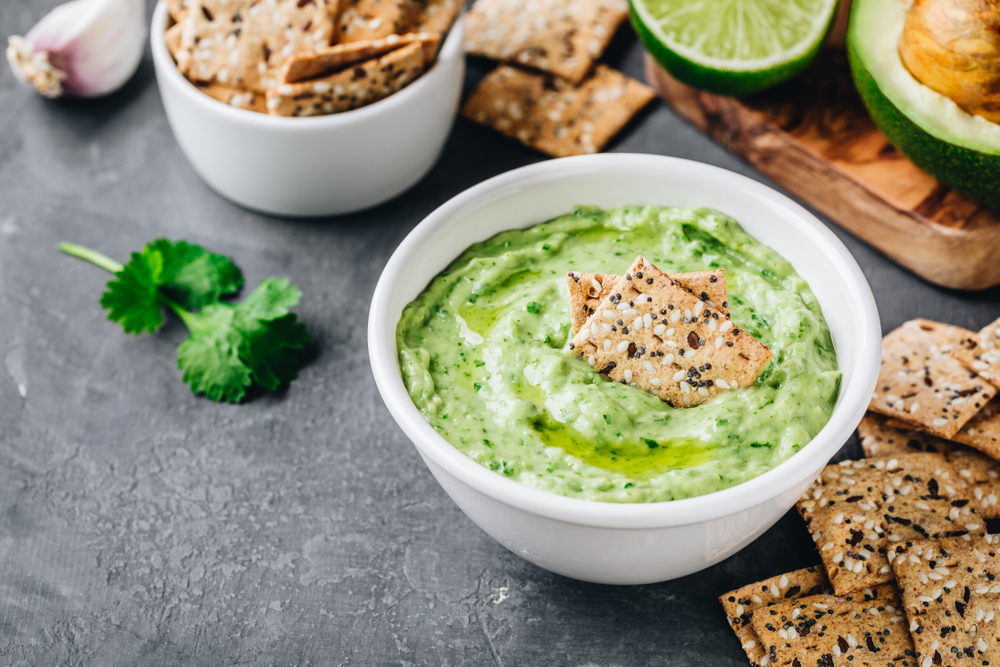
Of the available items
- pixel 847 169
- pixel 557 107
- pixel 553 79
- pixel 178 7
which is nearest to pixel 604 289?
pixel 847 169

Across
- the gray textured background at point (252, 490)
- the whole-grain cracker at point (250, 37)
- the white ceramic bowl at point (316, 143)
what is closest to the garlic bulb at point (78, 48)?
the gray textured background at point (252, 490)

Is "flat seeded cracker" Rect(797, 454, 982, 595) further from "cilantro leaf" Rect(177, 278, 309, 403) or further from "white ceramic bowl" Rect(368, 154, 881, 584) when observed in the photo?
"cilantro leaf" Rect(177, 278, 309, 403)

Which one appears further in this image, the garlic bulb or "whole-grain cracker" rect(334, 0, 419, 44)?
the garlic bulb

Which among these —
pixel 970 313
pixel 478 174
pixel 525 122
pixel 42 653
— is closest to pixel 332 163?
pixel 478 174

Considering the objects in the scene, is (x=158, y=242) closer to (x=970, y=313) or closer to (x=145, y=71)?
(x=145, y=71)

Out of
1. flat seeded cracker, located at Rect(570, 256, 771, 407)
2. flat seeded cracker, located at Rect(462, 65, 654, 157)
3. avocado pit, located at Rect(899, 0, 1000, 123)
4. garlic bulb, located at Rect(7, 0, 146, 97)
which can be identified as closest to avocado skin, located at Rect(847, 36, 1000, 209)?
avocado pit, located at Rect(899, 0, 1000, 123)

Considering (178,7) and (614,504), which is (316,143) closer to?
(178,7)

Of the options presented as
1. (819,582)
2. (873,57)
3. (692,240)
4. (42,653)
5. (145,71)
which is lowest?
(42,653)
